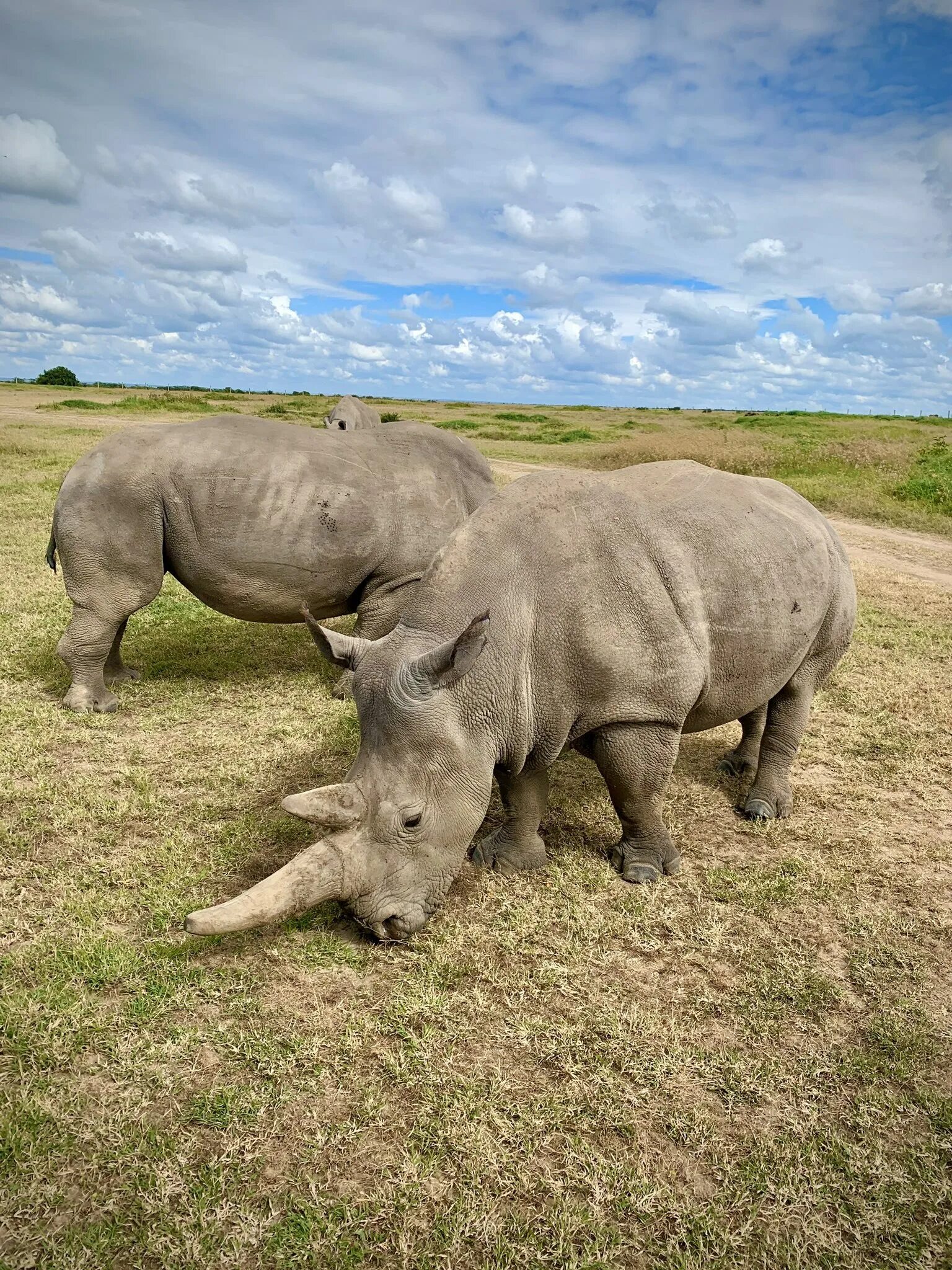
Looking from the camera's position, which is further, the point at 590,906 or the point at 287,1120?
the point at 590,906

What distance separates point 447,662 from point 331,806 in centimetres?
74

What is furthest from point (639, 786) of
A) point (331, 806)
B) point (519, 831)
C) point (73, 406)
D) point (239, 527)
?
point (73, 406)

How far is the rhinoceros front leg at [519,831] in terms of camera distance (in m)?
4.30

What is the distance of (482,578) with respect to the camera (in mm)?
3781

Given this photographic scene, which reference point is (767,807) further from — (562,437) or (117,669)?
(562,437)

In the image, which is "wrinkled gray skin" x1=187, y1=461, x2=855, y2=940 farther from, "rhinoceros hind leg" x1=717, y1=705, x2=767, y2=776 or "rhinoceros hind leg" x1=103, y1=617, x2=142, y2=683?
Answer: "rhinoceros hind leg" x1=103, y1=617, x2=142, y2=683

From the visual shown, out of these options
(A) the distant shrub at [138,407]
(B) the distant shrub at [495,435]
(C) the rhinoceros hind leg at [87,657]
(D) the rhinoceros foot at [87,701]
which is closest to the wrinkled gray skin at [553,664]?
(C) the rhinoceros hind leg at [87,657]

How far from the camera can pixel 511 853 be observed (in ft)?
14.4

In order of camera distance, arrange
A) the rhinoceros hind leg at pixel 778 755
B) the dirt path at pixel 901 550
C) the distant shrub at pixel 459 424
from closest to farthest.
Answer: the rhinoceros hind leg at pixel 778 755 < the dirt path at pixel 901 550 < the distant shrub at pixel 459 424

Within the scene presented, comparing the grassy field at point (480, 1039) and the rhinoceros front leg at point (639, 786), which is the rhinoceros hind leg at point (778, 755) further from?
the rhinoceros front leg at point (639, 786)

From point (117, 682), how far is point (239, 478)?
2.15 metres

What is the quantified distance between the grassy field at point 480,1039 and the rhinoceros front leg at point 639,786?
141 mm

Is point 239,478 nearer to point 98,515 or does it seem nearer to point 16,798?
point 98,515

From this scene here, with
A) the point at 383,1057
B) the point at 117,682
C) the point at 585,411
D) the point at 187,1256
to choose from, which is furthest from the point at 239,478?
the point at 585,411
